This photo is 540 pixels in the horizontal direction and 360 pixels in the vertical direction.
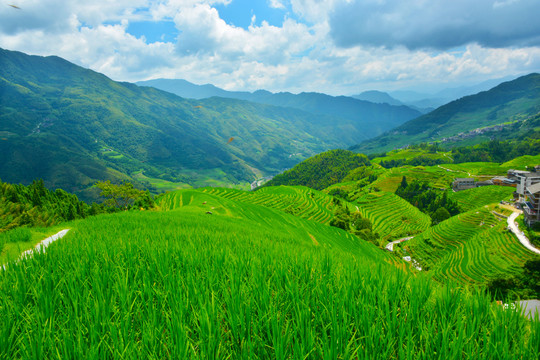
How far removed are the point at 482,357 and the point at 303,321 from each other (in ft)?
4.73

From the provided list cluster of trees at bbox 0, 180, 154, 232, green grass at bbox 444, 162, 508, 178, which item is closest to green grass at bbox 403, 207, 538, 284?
cluster of trees at bbox 0, 180, 154, 232

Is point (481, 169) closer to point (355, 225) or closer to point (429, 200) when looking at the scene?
point (429, 200)

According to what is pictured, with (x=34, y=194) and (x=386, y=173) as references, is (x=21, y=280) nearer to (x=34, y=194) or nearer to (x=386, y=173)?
(x=34, y=194)

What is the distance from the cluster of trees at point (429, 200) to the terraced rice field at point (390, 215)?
5.97 m

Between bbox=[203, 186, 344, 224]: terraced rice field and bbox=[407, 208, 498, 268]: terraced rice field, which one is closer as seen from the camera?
bbox=[407, 208, 498, 268]: terraced rice field

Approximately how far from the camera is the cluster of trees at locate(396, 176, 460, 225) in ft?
374

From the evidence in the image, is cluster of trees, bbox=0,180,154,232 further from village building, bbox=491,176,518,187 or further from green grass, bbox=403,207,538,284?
village building, bbox=491,176,518,187

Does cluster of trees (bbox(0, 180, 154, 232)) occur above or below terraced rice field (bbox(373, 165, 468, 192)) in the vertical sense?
above

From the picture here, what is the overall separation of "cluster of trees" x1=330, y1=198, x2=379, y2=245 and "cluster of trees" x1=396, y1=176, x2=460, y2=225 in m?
47.5

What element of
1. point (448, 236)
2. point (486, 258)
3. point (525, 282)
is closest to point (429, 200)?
point (448, 236)

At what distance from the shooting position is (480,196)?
122 metres

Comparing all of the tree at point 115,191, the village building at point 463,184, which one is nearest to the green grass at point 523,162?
the village building at point 463,184

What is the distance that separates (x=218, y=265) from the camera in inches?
165

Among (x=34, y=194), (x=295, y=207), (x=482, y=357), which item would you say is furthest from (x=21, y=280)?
(x=295, y=207)
